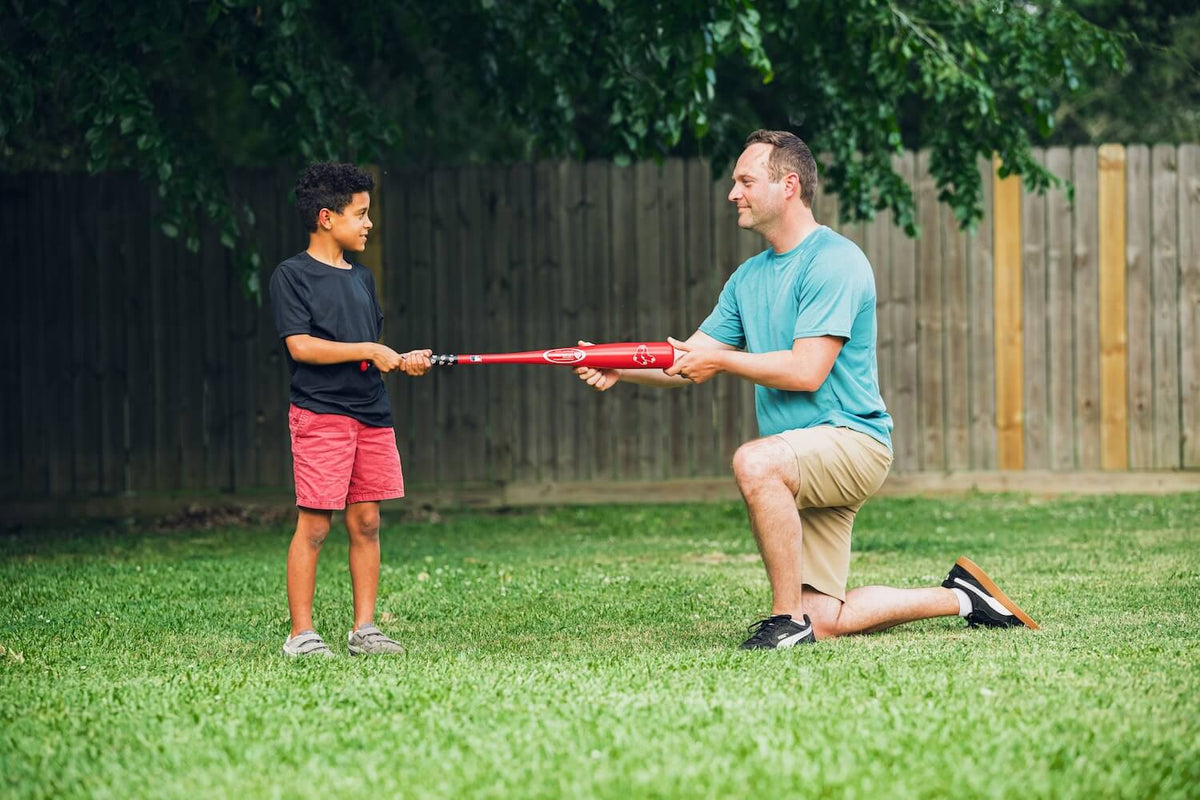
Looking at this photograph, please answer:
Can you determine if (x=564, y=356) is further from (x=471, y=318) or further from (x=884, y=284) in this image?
(x=884, y=284)

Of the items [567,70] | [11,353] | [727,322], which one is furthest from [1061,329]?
[11,353]

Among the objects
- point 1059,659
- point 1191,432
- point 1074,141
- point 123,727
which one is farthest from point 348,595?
point 1074,141

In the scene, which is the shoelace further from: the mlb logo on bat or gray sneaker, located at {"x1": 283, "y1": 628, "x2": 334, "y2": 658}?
gray sneaker, located at {"x1": 283, "y1": 628, "x2": 334, "y2": 658}

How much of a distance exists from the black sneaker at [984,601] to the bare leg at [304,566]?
7.26 feet

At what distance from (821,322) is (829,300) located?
0.29ft

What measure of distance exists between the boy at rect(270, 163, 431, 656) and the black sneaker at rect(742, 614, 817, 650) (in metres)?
1.18

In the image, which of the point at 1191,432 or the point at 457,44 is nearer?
the point at 457,44

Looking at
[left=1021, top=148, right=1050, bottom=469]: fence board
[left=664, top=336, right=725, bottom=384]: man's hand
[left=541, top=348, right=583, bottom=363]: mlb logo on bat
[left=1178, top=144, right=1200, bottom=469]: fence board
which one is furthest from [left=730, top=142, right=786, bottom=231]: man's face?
[left=1178, top=144, right=1200, bottom=469]: fence board

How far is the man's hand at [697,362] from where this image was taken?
507cm

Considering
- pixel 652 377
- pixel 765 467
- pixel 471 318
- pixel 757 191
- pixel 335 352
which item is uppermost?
pixel 757 191

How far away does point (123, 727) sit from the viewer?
12.2ft

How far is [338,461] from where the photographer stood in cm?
500

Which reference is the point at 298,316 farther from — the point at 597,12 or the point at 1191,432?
the point at 1191,432

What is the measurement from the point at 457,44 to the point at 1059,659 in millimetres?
5547
